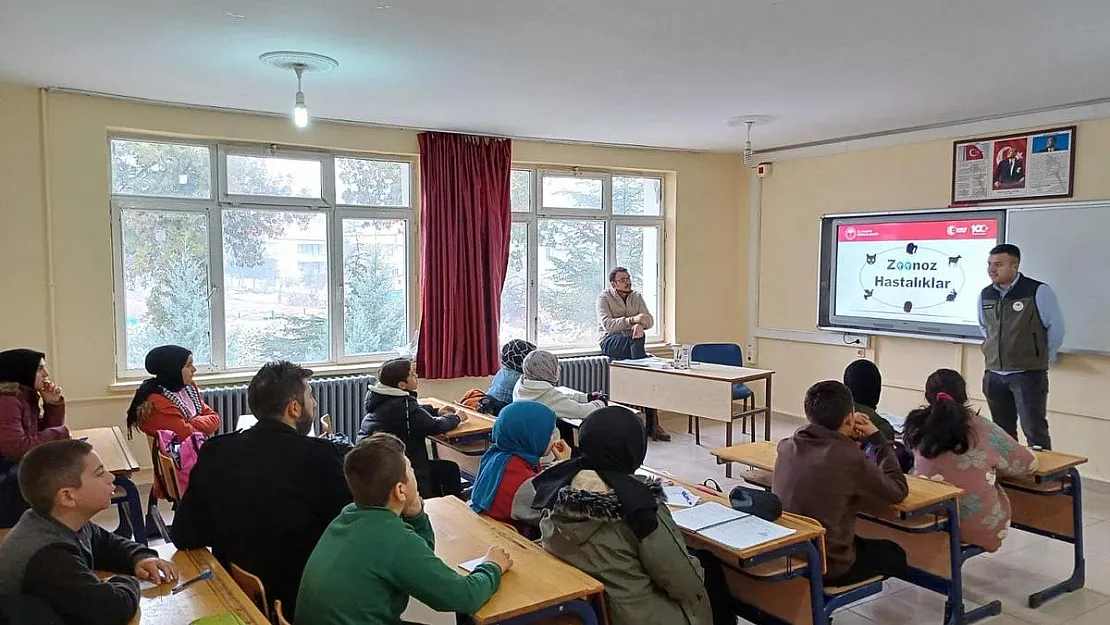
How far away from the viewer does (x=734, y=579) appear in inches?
109

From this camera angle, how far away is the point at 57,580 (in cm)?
167

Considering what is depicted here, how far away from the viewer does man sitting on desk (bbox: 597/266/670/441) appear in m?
6.79

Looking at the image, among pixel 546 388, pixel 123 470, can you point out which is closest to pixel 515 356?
pixel 546 388

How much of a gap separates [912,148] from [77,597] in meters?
6.37

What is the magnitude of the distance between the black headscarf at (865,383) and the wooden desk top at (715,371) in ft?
→ 7.16

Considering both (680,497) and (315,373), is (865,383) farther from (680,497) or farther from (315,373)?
(315,373)

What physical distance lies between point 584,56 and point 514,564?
2.70m

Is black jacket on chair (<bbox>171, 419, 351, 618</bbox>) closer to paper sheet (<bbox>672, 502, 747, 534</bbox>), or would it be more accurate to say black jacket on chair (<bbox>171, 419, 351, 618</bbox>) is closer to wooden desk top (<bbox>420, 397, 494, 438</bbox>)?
paper sheet (<bbox>672, 502, 747, 534</bbox>)

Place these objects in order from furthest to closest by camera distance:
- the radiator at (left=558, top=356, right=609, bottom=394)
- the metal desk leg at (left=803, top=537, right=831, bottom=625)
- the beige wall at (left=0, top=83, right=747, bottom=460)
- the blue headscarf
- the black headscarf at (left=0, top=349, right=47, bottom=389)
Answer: the radiator at (left=558, top=356, right=609, bottom=394), the beige wall at (left=0, top=83, right=747, bottom=460), the black headscarf at (left=0, top=349, right=47, bottom=389), the blue headscarf, the metal desk leg at (left=803, top=537, right=831, bottom=625)

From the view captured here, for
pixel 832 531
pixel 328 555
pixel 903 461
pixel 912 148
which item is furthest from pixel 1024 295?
pixel 328 555

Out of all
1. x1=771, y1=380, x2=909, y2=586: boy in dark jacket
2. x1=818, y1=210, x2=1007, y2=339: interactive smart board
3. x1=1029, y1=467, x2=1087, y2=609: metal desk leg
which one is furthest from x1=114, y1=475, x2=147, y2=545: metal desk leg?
x1=818, y1=210, x2=1007, y2=339: interactive smart board

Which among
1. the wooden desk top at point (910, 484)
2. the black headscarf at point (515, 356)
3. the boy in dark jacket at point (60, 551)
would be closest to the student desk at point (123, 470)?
the boy in dark jacket at point (60, 551)

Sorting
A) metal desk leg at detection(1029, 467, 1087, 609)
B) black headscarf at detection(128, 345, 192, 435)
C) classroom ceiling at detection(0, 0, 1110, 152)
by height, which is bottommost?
metal desk leg at detection(1029, 467, 1087, 609)

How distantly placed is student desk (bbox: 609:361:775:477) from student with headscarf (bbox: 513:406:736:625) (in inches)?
126
